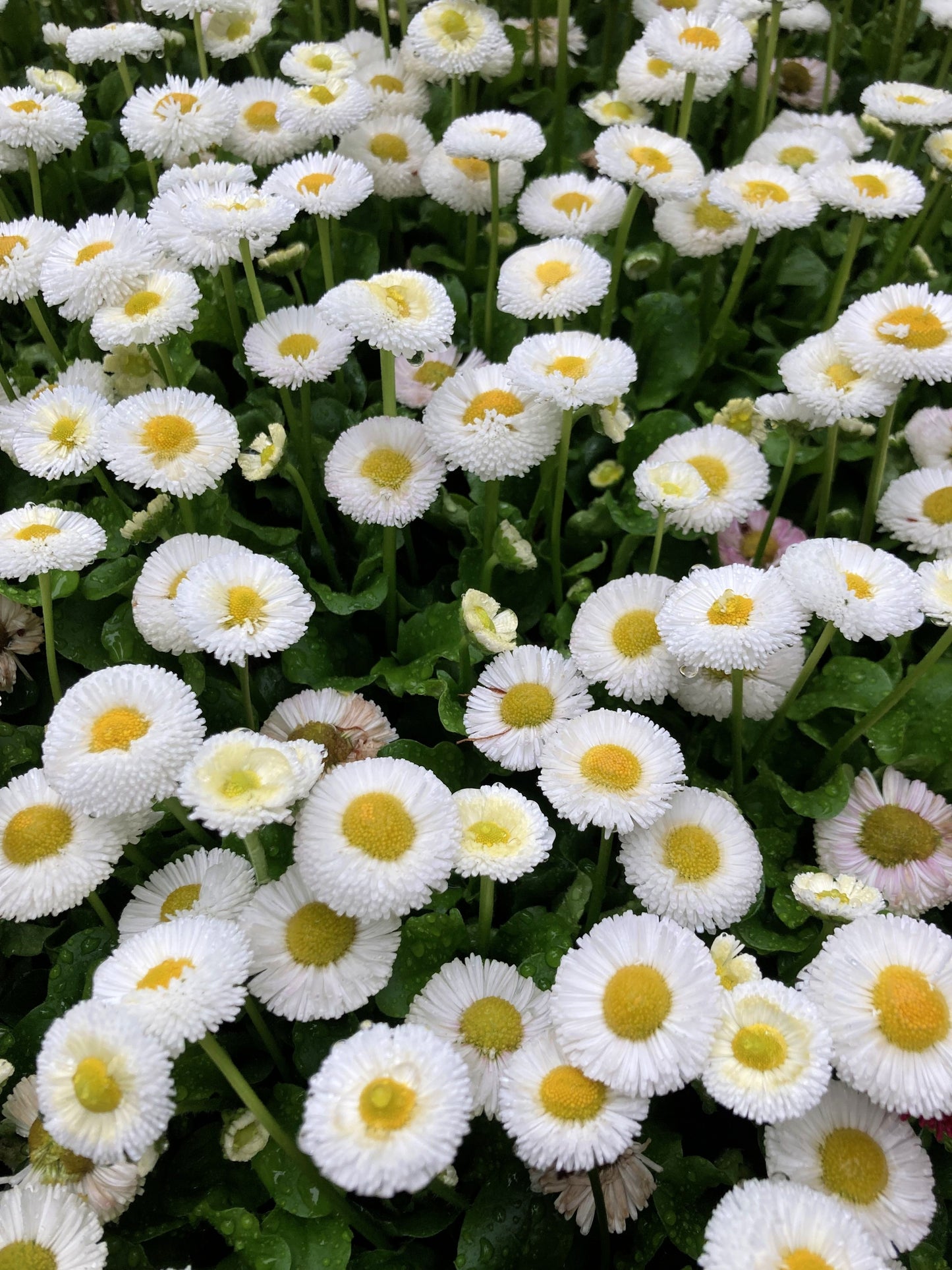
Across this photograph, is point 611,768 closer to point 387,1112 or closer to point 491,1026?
point 491,1026

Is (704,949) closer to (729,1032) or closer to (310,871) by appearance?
(729,1032)

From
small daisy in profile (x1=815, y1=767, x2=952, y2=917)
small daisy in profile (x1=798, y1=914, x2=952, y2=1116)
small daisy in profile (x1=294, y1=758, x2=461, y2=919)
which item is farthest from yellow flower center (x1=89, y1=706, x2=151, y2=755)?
small daisy in profile (x1=815, y1=767, x2=952, y2=917)

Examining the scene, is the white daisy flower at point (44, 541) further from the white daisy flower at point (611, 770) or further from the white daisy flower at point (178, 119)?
the white daisy flower at point (178, 119)

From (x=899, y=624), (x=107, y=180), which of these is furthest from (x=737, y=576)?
(x=107, y=180)

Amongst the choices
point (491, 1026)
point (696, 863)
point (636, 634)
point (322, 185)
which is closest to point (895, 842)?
point (696, 863)

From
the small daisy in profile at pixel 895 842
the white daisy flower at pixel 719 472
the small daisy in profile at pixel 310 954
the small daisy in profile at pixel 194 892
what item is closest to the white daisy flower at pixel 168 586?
the small daisy in profile at pixel 194 892
